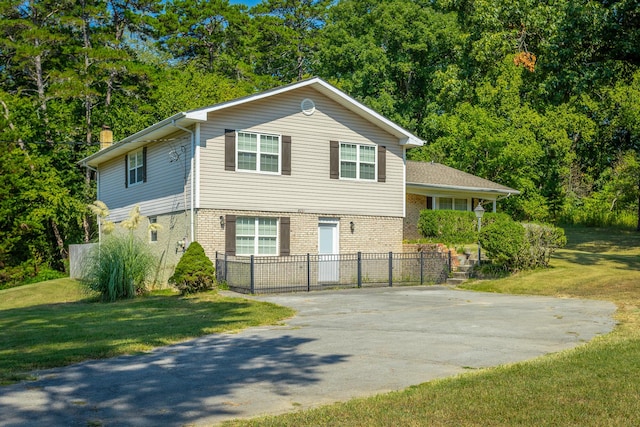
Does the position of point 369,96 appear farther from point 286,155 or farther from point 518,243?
point 518,243

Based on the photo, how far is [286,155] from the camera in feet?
76.9

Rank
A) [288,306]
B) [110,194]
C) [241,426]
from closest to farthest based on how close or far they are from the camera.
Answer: [241,426] → [288,306] → [110,194]

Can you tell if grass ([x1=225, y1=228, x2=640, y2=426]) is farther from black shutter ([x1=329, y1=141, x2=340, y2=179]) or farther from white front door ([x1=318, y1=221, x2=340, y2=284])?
black shutter ([x1=329, y1=141, x2=340, y2=179])

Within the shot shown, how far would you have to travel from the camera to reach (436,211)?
91.4 feet

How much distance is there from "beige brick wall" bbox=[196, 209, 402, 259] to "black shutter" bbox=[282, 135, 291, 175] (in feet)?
4.81

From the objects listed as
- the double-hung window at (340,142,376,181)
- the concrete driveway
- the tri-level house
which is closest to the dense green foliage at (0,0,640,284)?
A: the double-hung window at (340,142,376,181)

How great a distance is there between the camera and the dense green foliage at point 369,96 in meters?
34.3

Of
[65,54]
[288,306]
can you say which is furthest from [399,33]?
[288,306]

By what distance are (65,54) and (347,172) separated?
2326 centimetres

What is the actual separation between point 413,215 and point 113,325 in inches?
723

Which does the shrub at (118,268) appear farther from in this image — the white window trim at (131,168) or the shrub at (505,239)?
the shrub at (505,239)

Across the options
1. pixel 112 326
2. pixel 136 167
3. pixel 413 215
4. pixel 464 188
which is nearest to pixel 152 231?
pixel 136 167

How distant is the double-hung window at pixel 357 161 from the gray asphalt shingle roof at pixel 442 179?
3.31 metres

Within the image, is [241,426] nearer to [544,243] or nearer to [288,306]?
[288,306]
